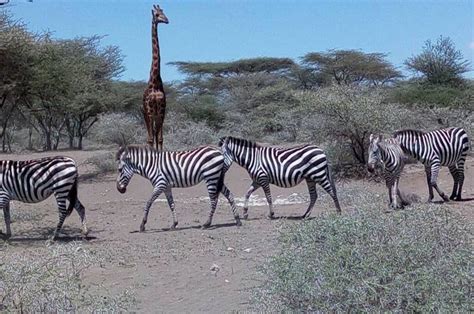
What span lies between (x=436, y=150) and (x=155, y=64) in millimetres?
7058

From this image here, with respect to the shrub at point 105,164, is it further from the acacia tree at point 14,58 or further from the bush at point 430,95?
the bush at point 430,95

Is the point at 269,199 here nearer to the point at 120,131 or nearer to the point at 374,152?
the point at 374,152

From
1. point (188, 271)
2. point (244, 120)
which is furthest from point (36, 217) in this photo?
point (244, 120)

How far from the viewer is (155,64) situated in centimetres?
1809

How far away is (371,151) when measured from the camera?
513 inches

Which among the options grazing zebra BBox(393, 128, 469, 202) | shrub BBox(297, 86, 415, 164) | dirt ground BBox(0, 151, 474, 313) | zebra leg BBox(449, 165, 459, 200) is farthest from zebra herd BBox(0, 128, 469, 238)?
shrub BBox(297, 86, 415, 164)

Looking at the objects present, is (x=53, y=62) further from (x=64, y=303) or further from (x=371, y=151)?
(x=64, y=303)

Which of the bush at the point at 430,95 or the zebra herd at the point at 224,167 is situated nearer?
the zebra herd at the point at 224,167

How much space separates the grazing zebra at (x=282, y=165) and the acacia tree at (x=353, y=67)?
25203 millimetres

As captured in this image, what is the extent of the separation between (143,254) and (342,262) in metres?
5.59

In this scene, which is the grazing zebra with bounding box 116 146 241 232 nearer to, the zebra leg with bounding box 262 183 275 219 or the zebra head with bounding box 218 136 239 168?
the zebra head with bounding box 218 136 239 168

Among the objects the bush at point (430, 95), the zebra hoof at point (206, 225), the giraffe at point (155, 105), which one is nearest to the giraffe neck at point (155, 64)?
the giraffe at point (155, 105)

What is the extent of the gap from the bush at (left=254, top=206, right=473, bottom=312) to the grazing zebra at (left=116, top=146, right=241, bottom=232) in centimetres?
732

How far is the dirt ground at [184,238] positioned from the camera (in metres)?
7.65
